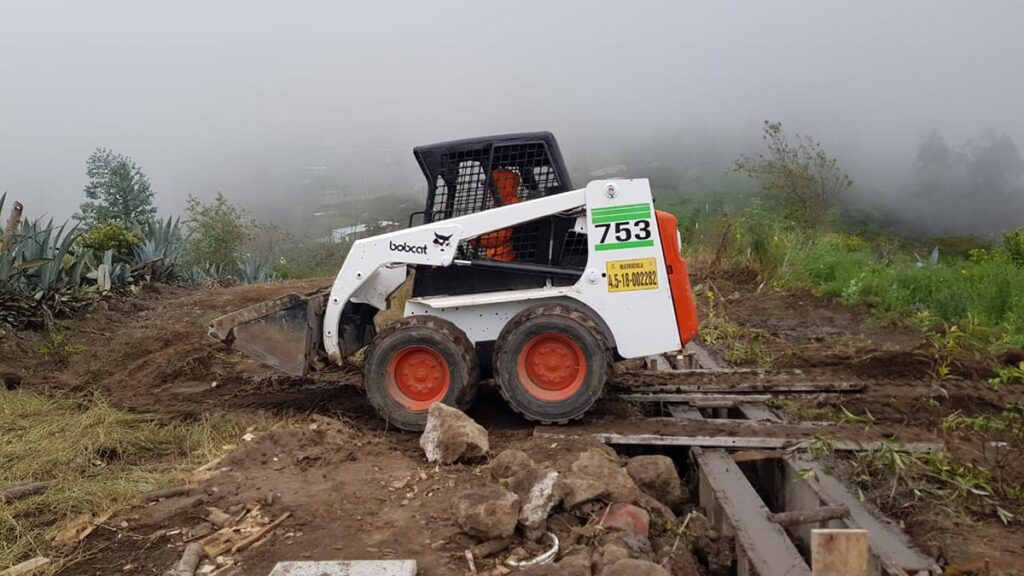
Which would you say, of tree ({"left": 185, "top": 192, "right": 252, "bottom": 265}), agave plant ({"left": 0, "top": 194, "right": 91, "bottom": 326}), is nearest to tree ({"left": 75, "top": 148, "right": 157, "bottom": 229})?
tree ({"left": 185, "top": 192, "right": 252, "bottom": 265})

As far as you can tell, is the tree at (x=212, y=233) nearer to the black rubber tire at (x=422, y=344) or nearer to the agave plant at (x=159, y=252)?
the agave plant at (x=159, y=252)

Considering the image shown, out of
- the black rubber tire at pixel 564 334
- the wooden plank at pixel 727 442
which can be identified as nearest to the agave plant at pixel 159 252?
the black rubber tire at pixel 564 334

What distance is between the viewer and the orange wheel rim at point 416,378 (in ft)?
17.6

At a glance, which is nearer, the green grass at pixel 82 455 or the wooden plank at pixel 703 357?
the green grass at pixel 82 455

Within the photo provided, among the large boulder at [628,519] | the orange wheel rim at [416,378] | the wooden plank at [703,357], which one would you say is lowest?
the wooden plank at [703,357]

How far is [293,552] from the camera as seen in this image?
346cm

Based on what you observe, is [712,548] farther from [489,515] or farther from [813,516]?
[489,515]

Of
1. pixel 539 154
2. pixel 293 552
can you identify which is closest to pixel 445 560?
pixel 293 552

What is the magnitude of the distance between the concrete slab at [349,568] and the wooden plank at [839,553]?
155 centimetres

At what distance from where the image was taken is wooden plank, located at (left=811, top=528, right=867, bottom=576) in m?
2.59

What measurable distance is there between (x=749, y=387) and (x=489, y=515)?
129 inches

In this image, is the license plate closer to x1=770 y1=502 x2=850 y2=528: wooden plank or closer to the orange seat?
the orange seat

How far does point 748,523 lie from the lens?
3.76m

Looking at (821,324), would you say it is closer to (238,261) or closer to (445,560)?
(445,560)
